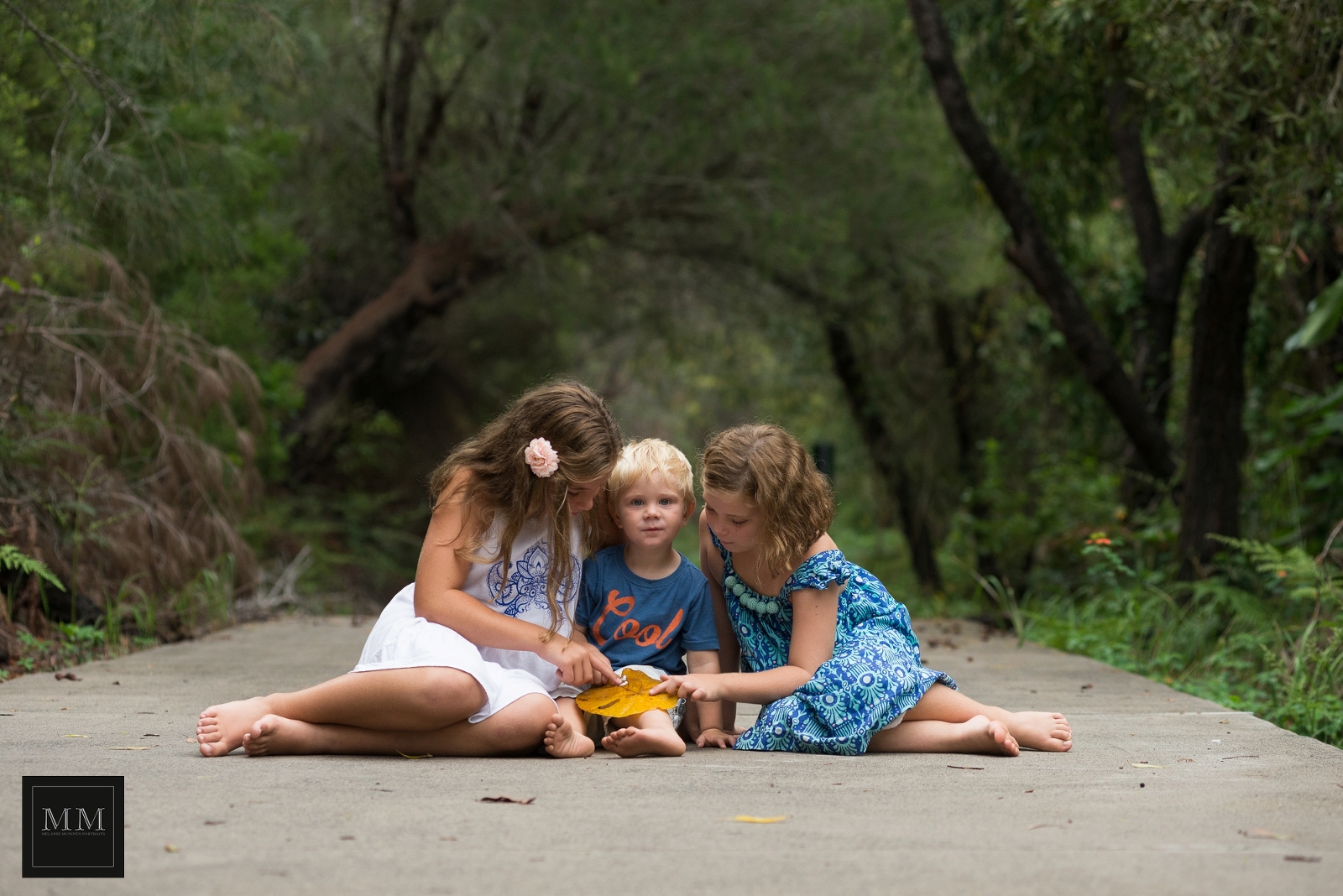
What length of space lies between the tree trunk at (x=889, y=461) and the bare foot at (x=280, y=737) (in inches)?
431

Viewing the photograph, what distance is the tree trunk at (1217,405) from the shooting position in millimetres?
6914

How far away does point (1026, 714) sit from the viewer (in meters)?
3.60

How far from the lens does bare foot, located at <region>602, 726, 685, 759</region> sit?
3.30 metres

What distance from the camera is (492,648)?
349cm

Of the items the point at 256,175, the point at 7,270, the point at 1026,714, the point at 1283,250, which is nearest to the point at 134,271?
the point at 7,270

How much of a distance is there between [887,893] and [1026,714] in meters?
1.65

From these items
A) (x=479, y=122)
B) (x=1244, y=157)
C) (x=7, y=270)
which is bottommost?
(x=7, y=270)

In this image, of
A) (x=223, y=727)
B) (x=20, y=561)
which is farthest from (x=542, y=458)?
(x=20, y=561)

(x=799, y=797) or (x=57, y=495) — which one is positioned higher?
(x=57, y=495)

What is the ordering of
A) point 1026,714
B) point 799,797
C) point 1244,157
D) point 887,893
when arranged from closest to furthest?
1. point 887,893
2. point 799,797
3. point 1026,714
4. point 1244,157

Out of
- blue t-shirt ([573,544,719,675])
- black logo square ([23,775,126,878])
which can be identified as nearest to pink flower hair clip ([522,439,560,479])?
blue t-shirt ([573,544,719,675])

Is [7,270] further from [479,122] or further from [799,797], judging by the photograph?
[479,122]

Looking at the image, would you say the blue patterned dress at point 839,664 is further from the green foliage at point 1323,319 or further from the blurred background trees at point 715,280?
the green foliage at point 1323,319

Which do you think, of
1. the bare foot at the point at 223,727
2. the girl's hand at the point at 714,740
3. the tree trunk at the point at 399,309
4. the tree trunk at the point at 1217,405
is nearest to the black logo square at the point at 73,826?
the bare foot at the point at 223,727
